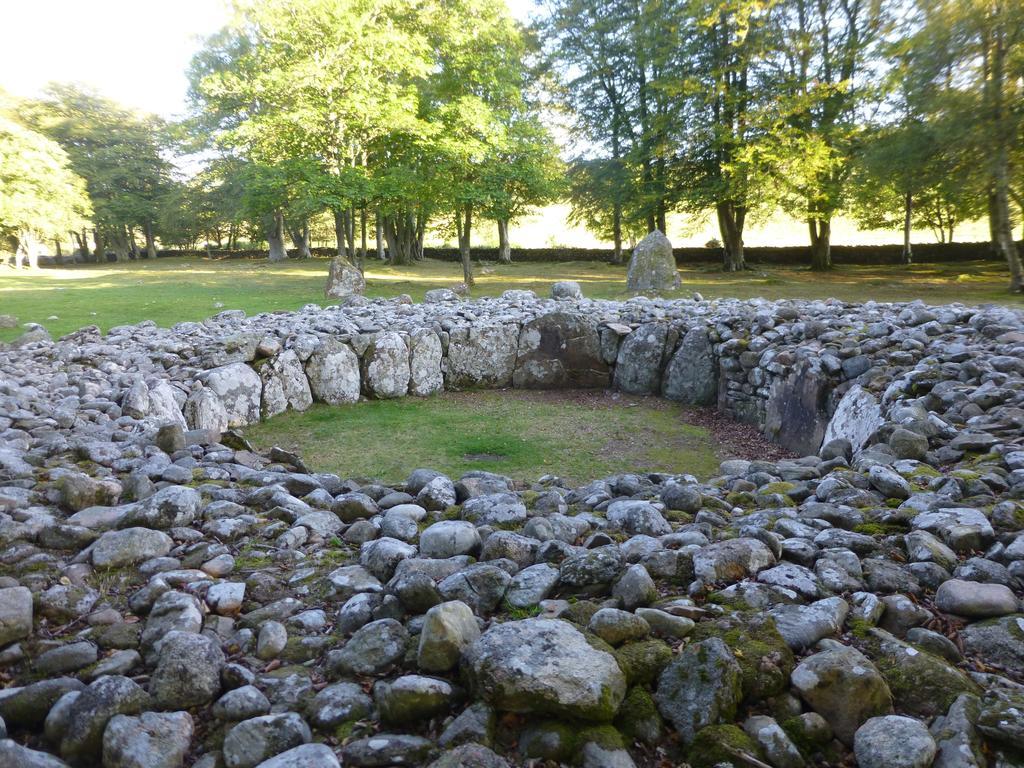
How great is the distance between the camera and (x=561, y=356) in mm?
10422

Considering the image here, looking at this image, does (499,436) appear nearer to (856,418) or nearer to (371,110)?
(856,418)

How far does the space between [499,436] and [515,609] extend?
17.8 feet

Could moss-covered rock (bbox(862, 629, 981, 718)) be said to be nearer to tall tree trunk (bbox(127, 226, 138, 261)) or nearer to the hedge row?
the hedge row

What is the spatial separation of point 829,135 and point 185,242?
1834 inches

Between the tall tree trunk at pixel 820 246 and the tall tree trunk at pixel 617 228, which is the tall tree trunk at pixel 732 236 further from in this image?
the tall tree trunk at pixel 617 228

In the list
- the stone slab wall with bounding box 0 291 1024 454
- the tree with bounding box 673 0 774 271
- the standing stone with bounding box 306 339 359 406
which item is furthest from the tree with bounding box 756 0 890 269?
the standing stone with bounding box 306 339 359 406

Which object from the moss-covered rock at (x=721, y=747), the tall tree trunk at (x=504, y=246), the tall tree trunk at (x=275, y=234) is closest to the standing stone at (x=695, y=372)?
the moss-covered rock at (x=721, y=747)

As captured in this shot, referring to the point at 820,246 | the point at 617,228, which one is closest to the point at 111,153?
the point at 617,228

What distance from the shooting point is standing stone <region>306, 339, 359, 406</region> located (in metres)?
9.24

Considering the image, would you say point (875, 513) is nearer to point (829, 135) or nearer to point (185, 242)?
point (829, 135)

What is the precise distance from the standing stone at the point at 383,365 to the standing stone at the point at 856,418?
5.64 m

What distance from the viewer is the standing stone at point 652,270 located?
18781mm

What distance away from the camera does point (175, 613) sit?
8.22 feet

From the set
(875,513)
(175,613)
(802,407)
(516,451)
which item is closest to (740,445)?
(802,407)
